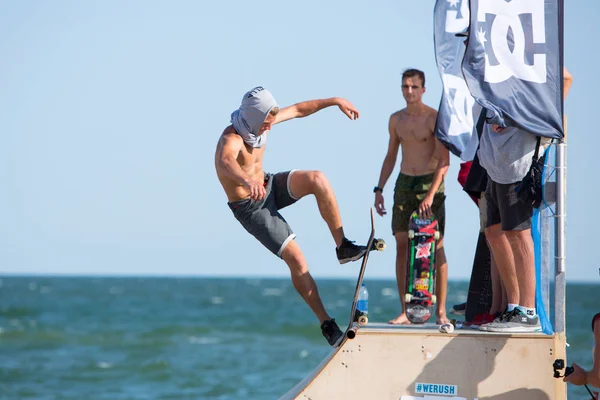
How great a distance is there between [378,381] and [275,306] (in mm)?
50935

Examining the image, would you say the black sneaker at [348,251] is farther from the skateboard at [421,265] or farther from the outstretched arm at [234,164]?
the skateboard at [421,265]

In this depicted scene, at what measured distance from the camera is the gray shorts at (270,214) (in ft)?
23.1

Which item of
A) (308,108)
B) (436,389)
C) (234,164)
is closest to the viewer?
(436,389)

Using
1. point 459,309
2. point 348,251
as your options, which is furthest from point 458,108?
point 348,251

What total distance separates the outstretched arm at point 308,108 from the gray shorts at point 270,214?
18.6 inches

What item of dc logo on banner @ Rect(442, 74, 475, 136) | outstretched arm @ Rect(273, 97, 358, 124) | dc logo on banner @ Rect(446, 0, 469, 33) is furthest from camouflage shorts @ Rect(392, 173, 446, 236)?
outstretched arm @ Rect(273, 97, 358, 124)

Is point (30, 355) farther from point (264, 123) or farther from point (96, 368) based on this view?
point (264, 123)

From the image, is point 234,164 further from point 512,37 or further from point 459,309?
point 459,309

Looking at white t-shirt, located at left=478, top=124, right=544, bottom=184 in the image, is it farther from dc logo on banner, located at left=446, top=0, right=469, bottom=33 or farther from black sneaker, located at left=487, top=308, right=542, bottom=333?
dc logo on banner, located at left=446, top=0, right=469, bottom=33

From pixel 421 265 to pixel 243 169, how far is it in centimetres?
212

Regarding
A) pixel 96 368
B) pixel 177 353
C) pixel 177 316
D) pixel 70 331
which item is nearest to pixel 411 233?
pixel 96 368

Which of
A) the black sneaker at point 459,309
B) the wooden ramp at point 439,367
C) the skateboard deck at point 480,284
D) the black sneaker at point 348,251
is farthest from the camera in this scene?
the black sneaker at point 459,309

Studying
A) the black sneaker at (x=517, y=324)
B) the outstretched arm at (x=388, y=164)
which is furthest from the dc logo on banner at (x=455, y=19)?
the black sneaker at (x=517, y=324)

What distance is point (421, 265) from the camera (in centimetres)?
827
